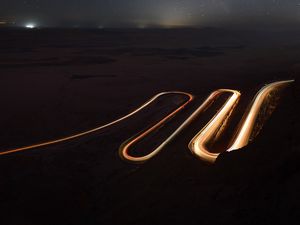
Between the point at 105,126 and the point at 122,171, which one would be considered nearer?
the point at 122,171

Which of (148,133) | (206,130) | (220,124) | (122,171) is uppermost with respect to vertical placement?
(148,133)

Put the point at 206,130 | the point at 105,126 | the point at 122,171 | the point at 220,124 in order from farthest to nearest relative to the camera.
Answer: the point at 105,126 < the point at 220,124 < the point at 206,130 < the point at 122,171

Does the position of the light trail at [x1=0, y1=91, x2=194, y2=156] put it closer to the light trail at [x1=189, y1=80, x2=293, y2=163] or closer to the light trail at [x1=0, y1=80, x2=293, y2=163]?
the light trail at [x1=0, y1=80, x2=293, y2=163]

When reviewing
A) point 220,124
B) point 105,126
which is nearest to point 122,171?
point 105,126

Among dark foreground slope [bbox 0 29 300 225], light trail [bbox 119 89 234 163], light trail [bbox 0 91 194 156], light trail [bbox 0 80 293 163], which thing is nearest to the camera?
dark foreground slope [bbox 0 29 300 225]

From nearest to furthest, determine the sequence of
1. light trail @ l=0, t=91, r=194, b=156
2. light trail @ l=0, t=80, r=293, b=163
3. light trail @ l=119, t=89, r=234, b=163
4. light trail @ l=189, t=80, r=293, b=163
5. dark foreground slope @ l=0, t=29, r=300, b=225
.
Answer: dark foreground slope @ l=0, t=29, r=300, b=225 < light trail @ l=189, t=80, r=293, b=163 < light trail @ l=0, t=80, r=293, b=163 < light trail @ l=119, t=89, r=234, b=163 < light trail @ l=0, t=91, r=194, b=156

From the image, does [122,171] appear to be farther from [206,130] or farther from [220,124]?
[220,124]

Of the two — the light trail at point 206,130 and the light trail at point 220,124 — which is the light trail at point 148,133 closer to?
the light trail at point 206,130

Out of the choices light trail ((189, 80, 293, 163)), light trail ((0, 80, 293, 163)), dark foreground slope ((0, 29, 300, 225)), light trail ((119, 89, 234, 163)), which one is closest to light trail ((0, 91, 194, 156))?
light trail ((0, 80, 293, 163))

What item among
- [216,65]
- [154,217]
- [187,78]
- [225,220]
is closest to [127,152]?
[154,217]
